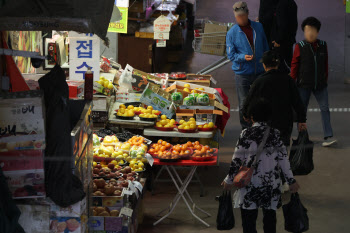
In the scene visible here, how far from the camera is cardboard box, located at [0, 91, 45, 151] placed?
15.0ft

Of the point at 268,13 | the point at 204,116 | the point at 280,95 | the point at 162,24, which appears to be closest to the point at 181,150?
the point at 204,116

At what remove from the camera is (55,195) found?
4.71m

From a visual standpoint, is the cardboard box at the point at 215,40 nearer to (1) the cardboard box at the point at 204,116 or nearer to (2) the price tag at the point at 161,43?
(2) the price tag at the point at 161,43

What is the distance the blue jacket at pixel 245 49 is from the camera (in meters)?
9.71

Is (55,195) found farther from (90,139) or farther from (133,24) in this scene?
(133,24)

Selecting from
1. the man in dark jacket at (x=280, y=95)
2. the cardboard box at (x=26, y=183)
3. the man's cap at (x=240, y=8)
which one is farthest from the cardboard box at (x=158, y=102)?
the cardboard box at (x=26, y=183)

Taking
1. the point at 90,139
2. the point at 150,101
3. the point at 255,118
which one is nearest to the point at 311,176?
the point at 150,101

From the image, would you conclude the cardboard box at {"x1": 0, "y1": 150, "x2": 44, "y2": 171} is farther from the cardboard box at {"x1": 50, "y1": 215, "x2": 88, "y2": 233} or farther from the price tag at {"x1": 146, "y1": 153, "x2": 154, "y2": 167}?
the price tag at {"x1": 146, "y1": 153, "x2": 154, "y2": 167}

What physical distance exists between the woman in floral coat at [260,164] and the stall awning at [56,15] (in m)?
1.57

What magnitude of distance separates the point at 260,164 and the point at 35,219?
2031mm

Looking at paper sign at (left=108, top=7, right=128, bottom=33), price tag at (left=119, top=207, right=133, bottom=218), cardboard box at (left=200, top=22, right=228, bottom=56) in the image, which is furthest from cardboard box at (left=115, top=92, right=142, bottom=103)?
price tag at (left=119, top=207, right=133, bottom=218)

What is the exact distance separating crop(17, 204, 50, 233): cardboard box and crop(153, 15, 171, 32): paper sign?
287 inches

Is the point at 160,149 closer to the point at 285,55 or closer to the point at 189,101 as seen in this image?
the point at 189,101

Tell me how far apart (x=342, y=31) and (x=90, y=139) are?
56.0ft
